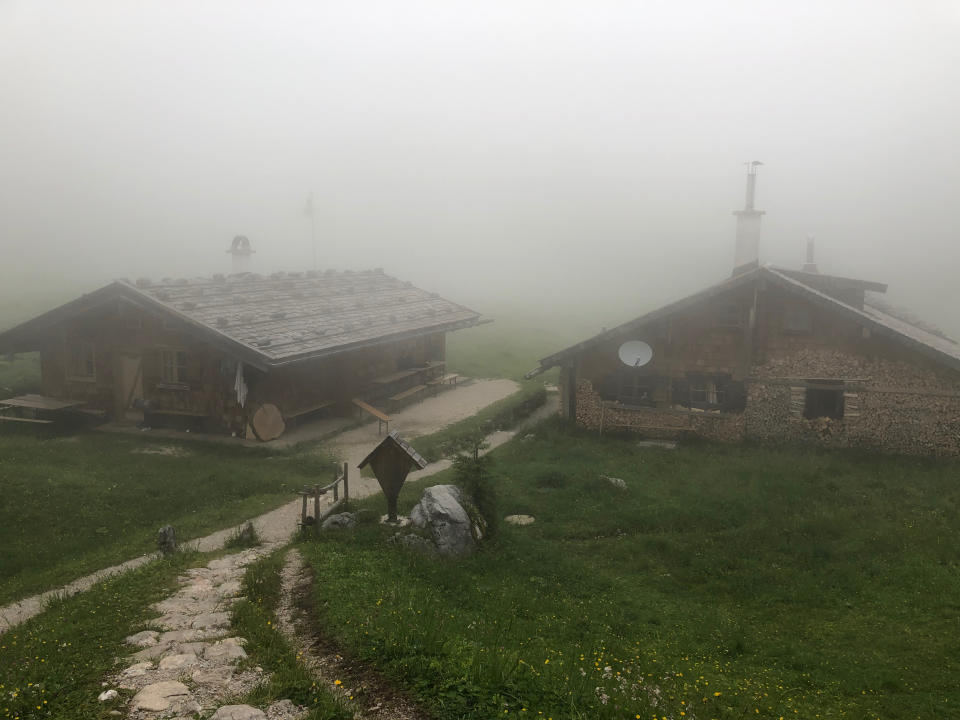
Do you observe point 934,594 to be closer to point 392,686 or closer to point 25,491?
point 392,686

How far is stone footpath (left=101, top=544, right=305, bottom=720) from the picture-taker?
700cm

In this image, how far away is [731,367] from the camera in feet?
71.7

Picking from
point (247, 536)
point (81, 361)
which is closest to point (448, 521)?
point (247, 536)

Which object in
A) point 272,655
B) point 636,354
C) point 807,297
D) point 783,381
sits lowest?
point 272,655

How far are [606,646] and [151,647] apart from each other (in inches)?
224

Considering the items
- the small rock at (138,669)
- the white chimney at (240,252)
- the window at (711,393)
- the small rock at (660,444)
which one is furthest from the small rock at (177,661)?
the white chimney at (240,252)

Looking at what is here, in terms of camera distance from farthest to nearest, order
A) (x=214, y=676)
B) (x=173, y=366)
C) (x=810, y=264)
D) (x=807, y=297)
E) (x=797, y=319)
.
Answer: (x=810, y=264), (x=173, y=366), (x=797, y=319), (x=807, y=297), (x=214, y=676)

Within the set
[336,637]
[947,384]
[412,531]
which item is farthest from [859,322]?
[336,637]

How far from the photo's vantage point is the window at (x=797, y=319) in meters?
21.0

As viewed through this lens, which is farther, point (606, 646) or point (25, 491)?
point (25, 491)

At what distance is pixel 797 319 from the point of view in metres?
21.1

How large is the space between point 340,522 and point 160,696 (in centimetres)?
687

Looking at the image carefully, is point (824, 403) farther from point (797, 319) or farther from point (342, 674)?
point (342, 674)

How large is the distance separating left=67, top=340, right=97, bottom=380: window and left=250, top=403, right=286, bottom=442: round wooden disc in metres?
7.17
